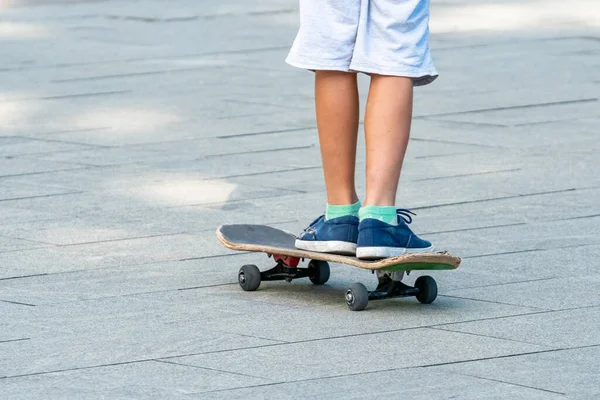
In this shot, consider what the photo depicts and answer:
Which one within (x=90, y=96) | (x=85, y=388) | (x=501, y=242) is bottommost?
(x=85, y=388)

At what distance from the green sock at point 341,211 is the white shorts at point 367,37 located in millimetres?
407

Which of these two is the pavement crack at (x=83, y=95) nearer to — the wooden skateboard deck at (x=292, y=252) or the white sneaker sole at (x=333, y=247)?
the wooden skateboard deck at (x=292, y=252)

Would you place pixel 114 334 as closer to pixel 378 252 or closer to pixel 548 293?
pixel 378 252

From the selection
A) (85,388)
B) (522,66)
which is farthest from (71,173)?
(522,66)

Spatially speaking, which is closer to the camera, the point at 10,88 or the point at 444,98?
the point at 444,98

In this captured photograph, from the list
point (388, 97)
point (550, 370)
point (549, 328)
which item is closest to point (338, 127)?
point (388, 97)

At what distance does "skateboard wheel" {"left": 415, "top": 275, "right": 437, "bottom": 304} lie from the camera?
3.81 meters

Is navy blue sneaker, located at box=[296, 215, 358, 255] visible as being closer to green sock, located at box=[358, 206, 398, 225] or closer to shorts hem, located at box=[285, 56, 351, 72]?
green sock, located at box=[358, 206, 398, 225]

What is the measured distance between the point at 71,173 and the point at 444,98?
2.59 meters

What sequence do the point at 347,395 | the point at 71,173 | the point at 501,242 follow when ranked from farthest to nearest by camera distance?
1. the point at 71,173
2. the point at 501,242
3. the point at 347,395

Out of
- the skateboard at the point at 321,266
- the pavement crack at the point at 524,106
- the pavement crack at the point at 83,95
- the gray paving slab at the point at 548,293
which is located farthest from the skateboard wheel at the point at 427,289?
the pavement crack at the point at 83,95

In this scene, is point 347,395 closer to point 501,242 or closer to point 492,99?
point 501,242

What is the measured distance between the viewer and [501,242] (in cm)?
456

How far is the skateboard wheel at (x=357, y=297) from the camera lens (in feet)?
12.3
